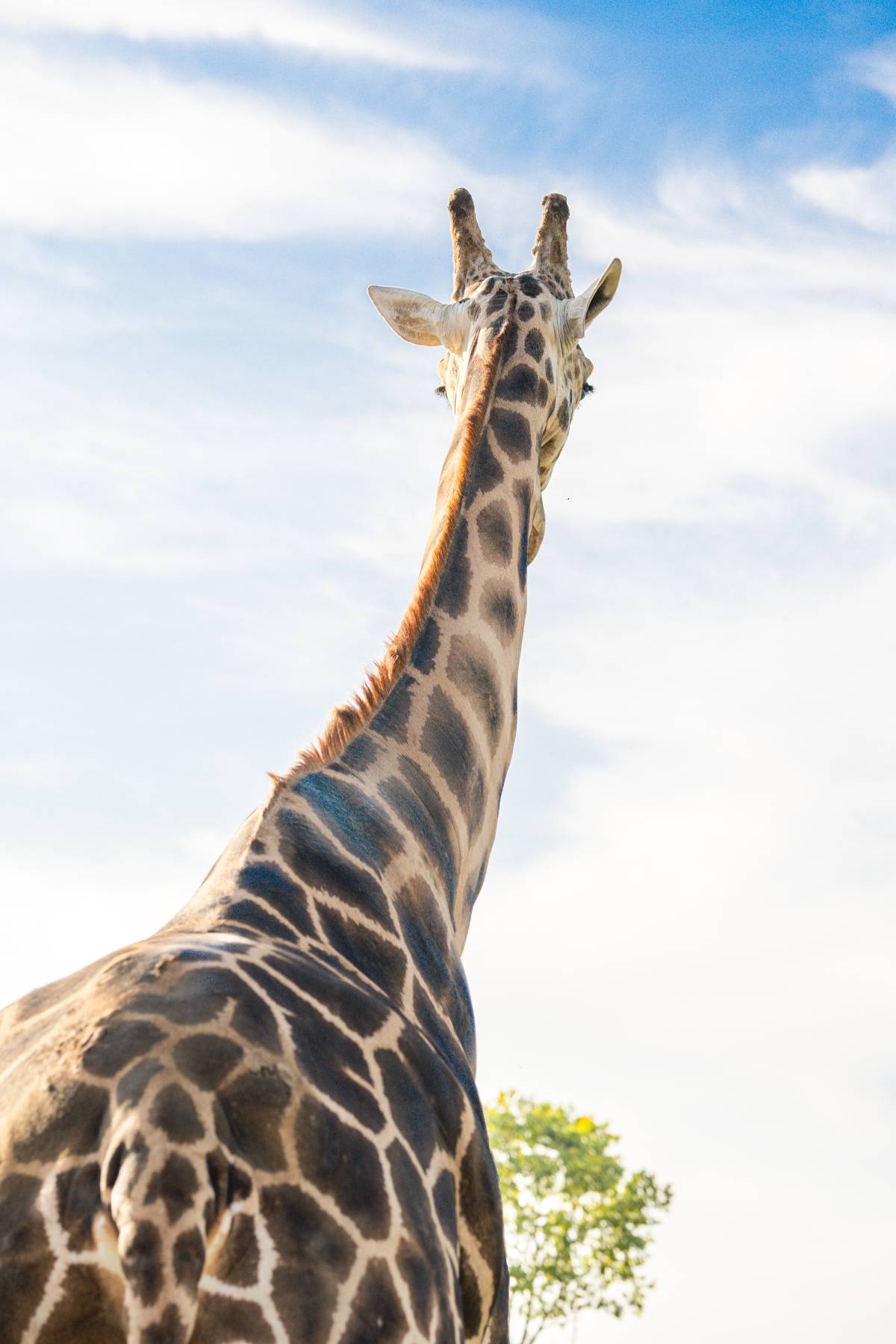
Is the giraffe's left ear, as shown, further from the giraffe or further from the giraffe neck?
the giraffe

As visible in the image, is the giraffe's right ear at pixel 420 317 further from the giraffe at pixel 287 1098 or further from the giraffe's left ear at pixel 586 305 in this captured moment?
the giraffe at pixel 287 1098

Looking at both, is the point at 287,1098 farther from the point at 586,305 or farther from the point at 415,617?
the point at 586,305

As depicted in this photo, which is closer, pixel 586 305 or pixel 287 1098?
pixel 287 1098

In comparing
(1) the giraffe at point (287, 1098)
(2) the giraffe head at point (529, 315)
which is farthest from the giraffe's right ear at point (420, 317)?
(1) the giraffe at point (287, 1098)

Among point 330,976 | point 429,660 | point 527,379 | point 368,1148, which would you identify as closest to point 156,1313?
point 368,1148

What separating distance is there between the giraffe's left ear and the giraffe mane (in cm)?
42

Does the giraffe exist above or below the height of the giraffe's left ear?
below

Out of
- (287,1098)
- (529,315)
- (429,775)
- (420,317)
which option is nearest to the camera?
(287,1098)

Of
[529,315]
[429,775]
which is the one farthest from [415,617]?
[529,315]

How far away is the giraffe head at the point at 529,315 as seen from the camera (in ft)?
25.0

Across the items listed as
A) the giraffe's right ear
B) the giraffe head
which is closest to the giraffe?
the giraffe head

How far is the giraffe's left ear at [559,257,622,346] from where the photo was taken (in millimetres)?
7852

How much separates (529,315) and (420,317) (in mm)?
1045

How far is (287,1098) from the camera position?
315 centimetres
